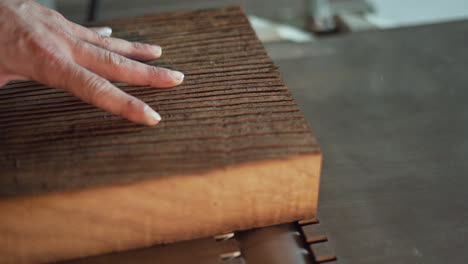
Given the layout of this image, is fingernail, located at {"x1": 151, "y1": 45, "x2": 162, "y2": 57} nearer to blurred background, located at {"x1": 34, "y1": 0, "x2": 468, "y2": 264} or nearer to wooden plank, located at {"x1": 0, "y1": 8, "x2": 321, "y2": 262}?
wooden plank, located at {"x1": 0, "y1": 8, "x2": 321, "y2": 262}

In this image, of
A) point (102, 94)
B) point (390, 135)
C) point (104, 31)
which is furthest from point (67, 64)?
point (390, 135)

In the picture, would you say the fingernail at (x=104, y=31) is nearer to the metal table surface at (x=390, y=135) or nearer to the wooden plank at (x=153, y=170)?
the wooden plank at (x=153, y=170)

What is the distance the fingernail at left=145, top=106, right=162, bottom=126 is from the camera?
2.10ft

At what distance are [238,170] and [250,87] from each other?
16cm

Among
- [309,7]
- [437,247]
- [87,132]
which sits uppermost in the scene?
[309,7]

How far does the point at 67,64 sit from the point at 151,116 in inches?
5.5

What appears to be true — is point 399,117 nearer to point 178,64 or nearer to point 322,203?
point 322,203

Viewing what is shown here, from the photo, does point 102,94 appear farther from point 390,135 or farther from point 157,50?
point 390,135

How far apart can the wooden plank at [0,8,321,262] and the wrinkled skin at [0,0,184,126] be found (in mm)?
23

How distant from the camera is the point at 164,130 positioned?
0.64 metres

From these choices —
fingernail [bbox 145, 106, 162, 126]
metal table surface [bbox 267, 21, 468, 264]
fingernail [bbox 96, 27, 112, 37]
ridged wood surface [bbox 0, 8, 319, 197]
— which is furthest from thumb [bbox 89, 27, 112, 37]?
metal table surface [bbox 267, 21, 468, 264]

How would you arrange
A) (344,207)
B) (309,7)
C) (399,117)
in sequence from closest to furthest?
(344,207), (399,117), (309,7)

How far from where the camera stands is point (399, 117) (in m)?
0.86

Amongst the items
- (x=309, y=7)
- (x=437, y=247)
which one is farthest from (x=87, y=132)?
(x=309, y=7)
